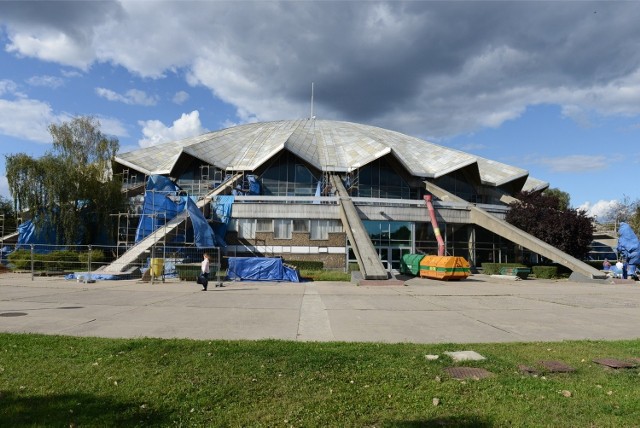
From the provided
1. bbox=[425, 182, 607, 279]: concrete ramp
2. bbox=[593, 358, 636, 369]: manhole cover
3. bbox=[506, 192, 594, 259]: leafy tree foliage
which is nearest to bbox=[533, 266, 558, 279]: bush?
bbox=[425, 182, 607, 279]: concrete ramp

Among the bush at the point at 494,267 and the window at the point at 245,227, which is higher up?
the window at the point at 245,227

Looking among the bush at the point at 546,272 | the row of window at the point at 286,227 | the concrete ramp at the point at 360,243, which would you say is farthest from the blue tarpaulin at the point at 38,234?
the bush at the point at 546,272

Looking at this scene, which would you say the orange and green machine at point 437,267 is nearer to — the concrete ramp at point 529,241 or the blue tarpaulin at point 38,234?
the concrete ramp at point 529,241

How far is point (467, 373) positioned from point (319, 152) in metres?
39.9

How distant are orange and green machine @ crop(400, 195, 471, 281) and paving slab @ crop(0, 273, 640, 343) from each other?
805cm

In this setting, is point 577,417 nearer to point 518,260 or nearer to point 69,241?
point 69,241

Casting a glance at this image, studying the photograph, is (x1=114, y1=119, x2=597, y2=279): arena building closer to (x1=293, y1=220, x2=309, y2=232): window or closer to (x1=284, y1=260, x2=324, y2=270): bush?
(x1=293, y1=220, x2=309, y2=232): window

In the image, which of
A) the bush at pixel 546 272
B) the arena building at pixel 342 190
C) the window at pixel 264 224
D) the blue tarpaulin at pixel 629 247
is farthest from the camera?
the window at pixel 264 224

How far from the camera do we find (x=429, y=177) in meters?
43.8

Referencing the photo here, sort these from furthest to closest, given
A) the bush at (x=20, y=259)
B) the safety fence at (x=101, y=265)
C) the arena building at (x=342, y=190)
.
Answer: the arena building at (x=342, y=190)
the bush at (x=20, y=259)
the safety fence at (x=101, y=265)

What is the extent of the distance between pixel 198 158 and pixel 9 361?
37.4 meters

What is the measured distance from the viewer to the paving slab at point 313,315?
8742 millimetres

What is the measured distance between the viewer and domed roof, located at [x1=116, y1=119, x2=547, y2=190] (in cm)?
4238

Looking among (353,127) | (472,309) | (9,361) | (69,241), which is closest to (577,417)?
(9,361)
